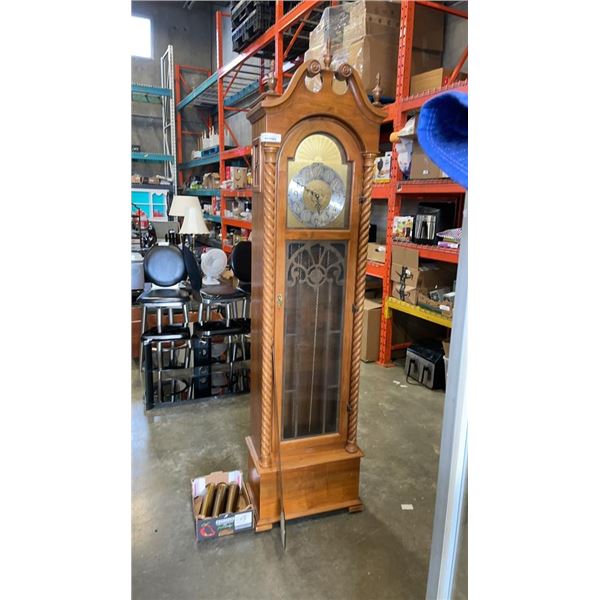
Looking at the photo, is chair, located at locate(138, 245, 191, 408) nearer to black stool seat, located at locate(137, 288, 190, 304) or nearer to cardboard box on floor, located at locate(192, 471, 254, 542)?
black stool seat, located at locate(137, 288, 190, 304)

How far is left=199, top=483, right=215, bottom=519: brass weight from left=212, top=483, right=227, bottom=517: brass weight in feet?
0.07

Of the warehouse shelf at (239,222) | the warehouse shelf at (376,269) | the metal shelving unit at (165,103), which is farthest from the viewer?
the metal shelving unit at (165,103)

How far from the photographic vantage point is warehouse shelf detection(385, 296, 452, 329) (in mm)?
3043

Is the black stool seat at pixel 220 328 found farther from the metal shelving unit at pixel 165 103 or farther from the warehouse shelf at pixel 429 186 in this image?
the metal shelving unit at pixel 165 103

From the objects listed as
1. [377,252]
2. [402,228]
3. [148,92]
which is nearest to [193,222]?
[377,252]

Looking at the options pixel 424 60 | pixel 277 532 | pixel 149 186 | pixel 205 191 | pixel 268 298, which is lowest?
Result: pixel 277 532

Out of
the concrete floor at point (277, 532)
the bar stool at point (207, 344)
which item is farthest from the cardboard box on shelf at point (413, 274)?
the bar stool at point (207, 344)

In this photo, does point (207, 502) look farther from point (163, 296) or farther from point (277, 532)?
point (163, 296)

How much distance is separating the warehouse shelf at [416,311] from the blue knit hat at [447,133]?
2.53 m

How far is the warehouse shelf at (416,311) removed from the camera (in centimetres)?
304

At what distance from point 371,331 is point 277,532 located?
2.17m

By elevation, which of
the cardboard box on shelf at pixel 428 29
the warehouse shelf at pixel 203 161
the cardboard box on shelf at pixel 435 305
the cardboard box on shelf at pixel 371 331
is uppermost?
the cardboard box on shelf at pixel 428 29

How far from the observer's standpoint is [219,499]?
1.90 m

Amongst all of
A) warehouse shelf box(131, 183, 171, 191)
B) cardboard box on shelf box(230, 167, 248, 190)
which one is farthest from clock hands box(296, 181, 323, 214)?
warehouse shelf box(131, 183, 171, 191)
